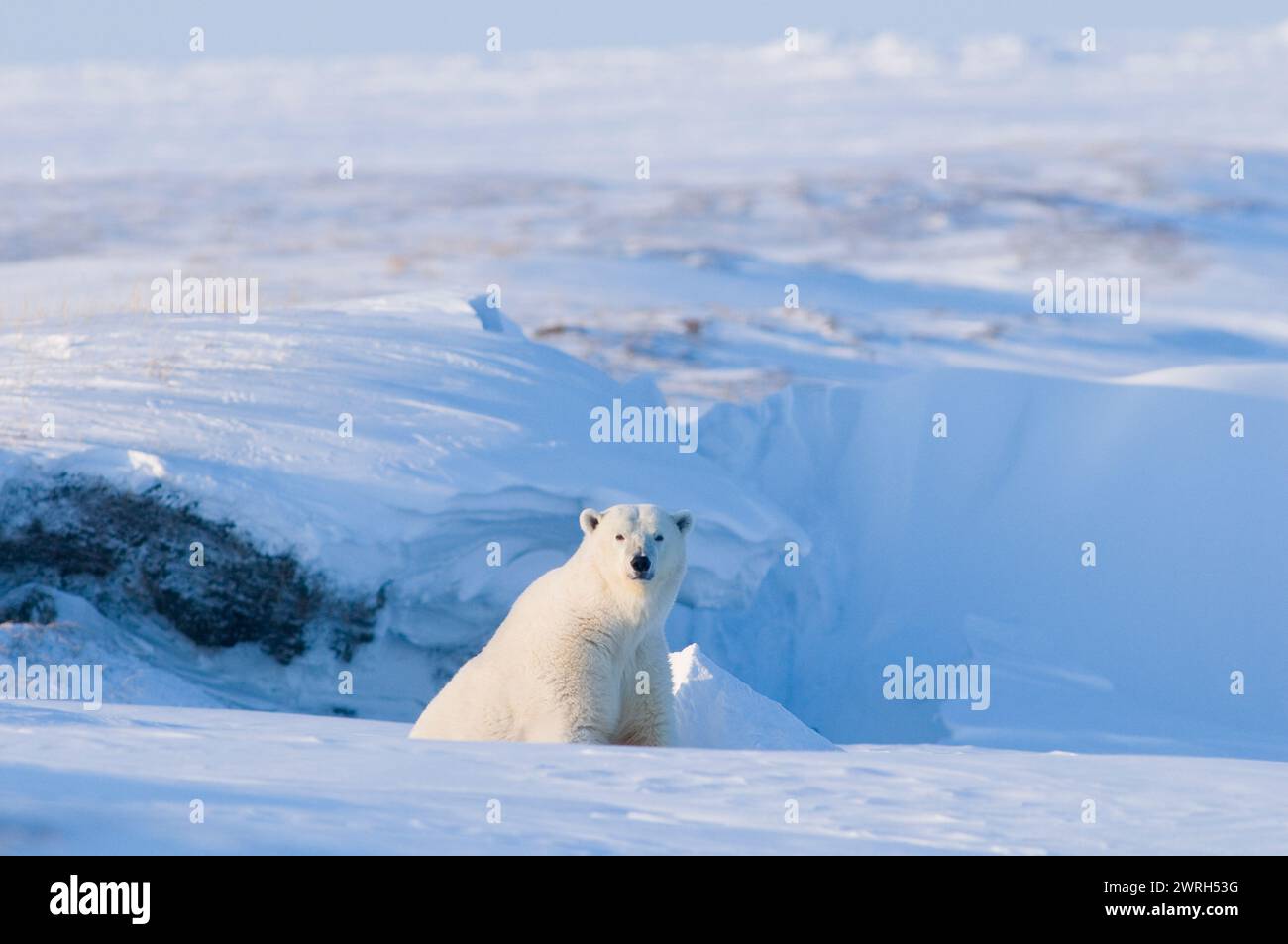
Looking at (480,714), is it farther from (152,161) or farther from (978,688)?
(152,161)

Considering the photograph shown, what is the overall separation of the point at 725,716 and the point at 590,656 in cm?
98

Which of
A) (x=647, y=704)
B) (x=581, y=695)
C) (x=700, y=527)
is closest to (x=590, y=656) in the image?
(x=581, y=695)

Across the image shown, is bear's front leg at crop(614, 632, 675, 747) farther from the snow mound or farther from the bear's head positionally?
the snow mound

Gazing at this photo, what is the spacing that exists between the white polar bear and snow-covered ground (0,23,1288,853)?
460 mm

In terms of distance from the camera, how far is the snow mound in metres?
6.39

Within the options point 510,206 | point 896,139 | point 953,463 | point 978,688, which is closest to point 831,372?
point 953,463

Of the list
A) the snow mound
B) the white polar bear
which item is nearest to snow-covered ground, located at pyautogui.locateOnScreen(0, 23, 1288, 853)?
the snow mound

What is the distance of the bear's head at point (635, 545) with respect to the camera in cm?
566

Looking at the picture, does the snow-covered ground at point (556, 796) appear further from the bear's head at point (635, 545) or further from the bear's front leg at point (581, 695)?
the bear's head at point (635, 545)

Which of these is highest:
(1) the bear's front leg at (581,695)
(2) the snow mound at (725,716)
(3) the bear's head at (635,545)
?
(3) the bear's head at (635,545)

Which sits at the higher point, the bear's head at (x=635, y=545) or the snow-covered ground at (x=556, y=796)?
the bear's head at (x=635, y=545)

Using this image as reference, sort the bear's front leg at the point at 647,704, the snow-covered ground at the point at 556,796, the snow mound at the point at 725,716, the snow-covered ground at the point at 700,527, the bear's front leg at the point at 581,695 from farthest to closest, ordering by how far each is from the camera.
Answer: the snow mound at the point at 725,716, the bear's front leg at the point at 647,704, the bear's front leg at the point at 581,695, the snow-covered ground at the point at 700,527, the snow-covered ground at the point at 556,796

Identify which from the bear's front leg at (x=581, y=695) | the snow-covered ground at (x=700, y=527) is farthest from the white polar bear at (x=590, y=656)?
the snow-covered ground at (x=700, y=527)

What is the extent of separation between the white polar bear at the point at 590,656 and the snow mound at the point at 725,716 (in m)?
0.55
